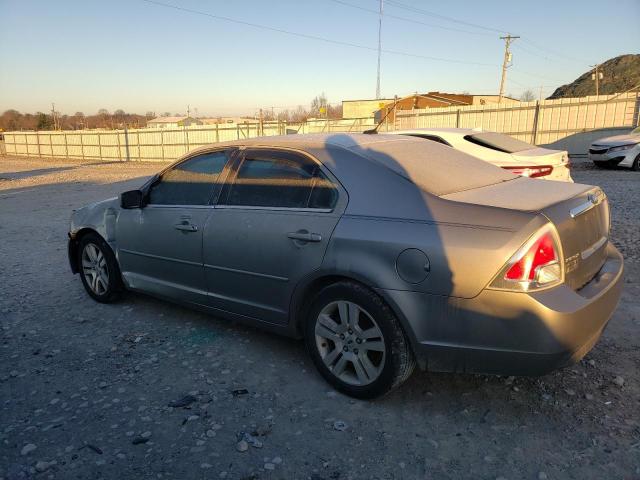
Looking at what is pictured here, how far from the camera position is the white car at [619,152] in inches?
552

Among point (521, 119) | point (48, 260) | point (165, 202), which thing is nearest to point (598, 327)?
point (165, 202)

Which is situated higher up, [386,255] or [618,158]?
[618,158]

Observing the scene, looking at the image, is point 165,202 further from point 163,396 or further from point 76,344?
point 163,396

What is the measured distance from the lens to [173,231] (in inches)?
152

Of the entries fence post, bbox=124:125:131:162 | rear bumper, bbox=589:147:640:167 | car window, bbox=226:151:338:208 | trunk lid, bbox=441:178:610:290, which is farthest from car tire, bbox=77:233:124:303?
fence post, bbox=124:125:131:162

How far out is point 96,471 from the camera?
242 cm

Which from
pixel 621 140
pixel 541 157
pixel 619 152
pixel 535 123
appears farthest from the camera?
pixel 535 123

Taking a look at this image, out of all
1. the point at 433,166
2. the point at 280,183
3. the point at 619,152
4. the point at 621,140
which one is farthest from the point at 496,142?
Result: the point at 621,140

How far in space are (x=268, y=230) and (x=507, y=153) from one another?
460 cm

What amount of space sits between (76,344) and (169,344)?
0.76 meters

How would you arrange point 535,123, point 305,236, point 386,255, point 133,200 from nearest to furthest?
point 386,255 → point 305,236 → point 133,200 → point 535,123

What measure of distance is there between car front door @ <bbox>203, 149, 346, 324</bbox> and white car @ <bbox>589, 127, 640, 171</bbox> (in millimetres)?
14165

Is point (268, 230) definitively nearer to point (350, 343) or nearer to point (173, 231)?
point (350, 343)

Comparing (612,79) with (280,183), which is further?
(612,79)
